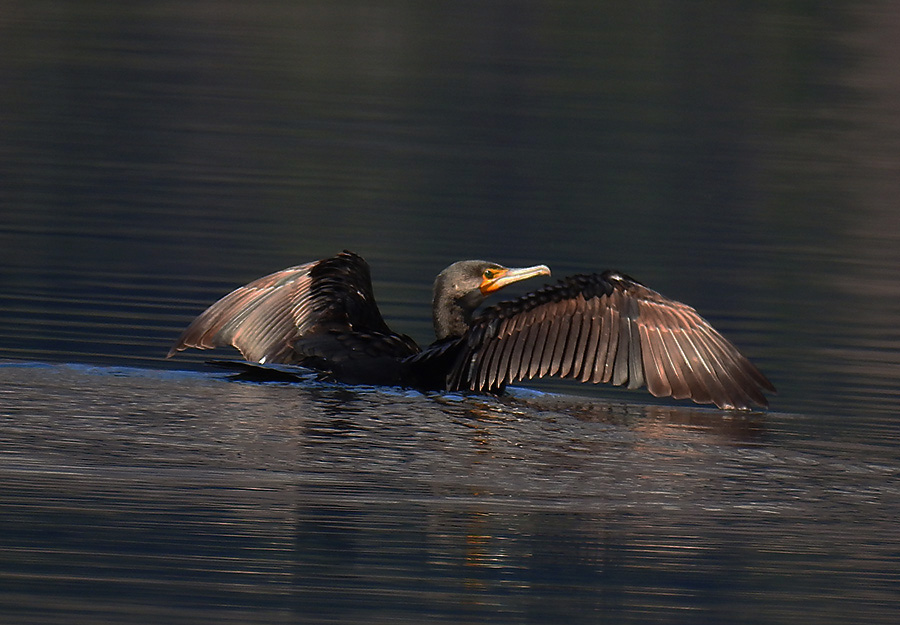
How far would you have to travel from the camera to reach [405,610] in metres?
5.59

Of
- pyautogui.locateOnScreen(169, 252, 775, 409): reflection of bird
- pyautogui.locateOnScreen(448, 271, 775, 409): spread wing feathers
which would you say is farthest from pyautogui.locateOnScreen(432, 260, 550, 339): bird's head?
pyautogui.locateOnScreen(448, 271, 775, 409): spread wing feathers

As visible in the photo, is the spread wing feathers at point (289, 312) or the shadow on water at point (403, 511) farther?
the spread wing feathers at point (289, 312)

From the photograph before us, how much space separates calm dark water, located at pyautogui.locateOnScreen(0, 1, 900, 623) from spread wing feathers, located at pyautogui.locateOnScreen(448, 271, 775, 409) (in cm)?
17

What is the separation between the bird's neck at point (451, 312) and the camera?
9.81 metres

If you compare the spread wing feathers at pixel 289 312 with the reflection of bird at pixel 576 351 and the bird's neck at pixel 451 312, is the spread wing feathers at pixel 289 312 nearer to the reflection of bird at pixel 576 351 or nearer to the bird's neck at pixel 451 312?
the bird's neck at pixel 451 312

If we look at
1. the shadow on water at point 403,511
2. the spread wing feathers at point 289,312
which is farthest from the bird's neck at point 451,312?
the shadow on water at point 403,511

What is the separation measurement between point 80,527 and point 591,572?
168 centimetres

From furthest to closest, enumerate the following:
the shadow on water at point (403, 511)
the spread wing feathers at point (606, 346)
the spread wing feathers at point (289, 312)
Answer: the spread wing feathers at point (289, 312), the spread wing feathers at point (606, 346), the shadow on water at point (403, 511)

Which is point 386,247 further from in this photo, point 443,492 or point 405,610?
point 405,610

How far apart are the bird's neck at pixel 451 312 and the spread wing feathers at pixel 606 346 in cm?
79

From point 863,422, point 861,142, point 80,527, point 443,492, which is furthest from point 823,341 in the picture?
point 861,142

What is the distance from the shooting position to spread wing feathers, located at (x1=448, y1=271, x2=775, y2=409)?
8.96 metres

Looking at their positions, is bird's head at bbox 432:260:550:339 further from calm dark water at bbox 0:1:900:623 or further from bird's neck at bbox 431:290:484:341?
calm dark water at bbox 0:1:900:623

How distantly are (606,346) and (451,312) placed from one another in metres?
1.09
